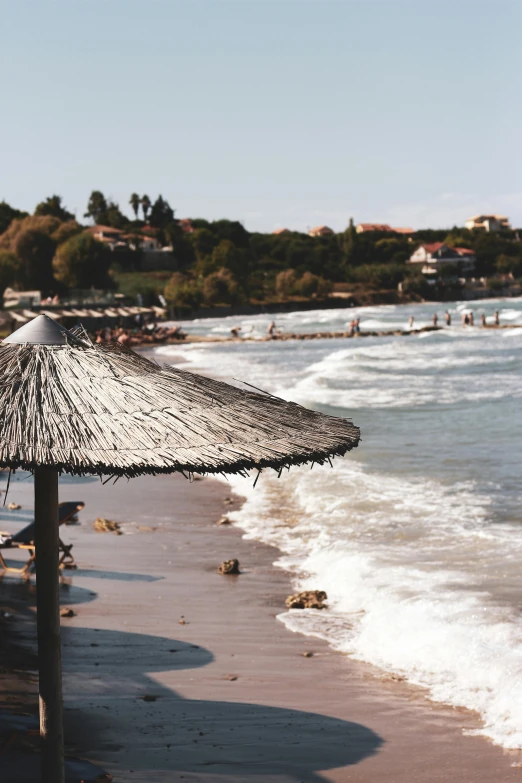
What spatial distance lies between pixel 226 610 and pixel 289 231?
556ft

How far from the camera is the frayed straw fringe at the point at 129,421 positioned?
4.29 meters

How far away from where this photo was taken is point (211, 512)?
13.2 m

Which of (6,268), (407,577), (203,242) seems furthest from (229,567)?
(203,242)

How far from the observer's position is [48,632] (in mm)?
4555

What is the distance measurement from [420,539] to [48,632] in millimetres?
6824

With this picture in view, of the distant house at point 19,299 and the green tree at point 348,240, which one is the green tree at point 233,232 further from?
the distant house at point 19,299

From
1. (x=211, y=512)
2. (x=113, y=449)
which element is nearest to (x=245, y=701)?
(x=113, y=449)

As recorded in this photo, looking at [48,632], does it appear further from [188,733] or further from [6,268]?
[6,268]

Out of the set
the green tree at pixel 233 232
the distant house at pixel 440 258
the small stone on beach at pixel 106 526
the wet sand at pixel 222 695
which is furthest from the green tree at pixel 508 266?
the wet sand at pixel 222 695

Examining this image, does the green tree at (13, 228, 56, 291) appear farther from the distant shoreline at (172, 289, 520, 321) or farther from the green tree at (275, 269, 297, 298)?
the green tree at (275, 269, 297, 298)

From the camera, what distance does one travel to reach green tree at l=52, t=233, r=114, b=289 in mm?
92562

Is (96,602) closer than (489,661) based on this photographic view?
No

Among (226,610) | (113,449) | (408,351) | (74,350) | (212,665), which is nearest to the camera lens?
(113,449)

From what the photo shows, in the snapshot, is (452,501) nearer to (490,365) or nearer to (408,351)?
(490,365)
